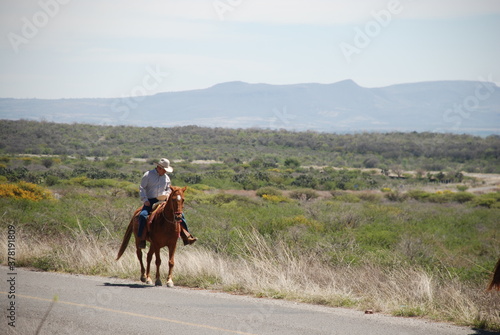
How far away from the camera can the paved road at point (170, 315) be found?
7.51 metres

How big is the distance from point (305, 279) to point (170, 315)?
3.00 metres

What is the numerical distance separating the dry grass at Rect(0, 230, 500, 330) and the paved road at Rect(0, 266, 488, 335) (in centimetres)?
44

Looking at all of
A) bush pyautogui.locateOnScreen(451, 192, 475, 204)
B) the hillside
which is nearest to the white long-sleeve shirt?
bush pyautogui.locateOnScreen(451, 192, 475, 204)

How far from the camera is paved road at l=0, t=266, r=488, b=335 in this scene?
24.6 ft

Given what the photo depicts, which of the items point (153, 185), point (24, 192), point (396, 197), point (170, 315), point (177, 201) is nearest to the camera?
point (170, 315)

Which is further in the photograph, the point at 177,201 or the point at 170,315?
the point at 177,201

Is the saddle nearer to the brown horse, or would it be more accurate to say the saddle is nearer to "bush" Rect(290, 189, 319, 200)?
the brown horse

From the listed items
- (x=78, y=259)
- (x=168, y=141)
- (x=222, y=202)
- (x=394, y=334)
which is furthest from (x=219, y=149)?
(x=394, y=334)

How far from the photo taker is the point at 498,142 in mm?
93250

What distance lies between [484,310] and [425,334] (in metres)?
1.33

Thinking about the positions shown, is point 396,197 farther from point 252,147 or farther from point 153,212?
point 252,147

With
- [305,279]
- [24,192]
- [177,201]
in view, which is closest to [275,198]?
[24,192]

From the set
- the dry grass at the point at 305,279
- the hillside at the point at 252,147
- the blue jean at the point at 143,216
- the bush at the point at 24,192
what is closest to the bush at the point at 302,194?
the bush at the point at 24,192

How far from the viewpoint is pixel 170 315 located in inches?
324
